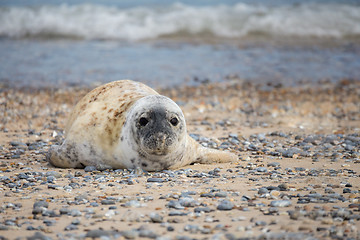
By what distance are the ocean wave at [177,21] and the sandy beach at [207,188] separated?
1270 cm

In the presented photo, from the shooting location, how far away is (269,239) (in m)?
2.82

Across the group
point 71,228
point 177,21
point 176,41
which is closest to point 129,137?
point 71,228

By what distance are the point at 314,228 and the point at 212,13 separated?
20277mm

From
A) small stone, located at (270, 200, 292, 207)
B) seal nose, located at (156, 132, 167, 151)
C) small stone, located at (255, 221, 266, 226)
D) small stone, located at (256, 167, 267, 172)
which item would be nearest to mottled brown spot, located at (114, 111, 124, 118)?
seal nose, located at (156, 132, 167, 151)

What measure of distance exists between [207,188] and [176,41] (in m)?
15.2

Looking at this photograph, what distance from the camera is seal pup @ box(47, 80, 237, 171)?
450cm

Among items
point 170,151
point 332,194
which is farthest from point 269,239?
point 170,151

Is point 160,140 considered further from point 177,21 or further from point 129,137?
point 177,21

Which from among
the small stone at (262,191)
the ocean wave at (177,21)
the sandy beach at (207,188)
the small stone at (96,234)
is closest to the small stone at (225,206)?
the sandy beach at (207,188)

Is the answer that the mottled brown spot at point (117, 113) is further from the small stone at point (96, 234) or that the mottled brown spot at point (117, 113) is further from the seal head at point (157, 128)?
the small stone at point (96, 234)

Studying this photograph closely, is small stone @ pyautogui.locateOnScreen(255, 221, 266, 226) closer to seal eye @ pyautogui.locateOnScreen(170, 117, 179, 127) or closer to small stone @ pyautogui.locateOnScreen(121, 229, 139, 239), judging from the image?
small stone @ pyautogui.locateOnScreen(121, 229, 139, 239)

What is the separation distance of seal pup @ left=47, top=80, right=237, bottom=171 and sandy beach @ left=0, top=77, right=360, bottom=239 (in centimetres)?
15

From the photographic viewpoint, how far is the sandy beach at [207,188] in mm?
3041

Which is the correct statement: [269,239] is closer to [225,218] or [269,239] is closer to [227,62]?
[225,218]
